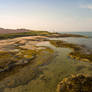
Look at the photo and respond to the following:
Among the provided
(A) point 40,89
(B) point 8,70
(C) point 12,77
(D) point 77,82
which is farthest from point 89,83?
(B) point 8,70

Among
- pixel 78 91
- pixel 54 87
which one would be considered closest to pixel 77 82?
pixel 78 91

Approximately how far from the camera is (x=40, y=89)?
8.23 m

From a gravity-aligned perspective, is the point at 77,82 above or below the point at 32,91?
above

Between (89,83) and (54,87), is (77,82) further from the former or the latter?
(54,87)

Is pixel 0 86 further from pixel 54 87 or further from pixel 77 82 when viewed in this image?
pixel 77 82

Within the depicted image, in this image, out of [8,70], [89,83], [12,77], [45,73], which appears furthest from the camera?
[8,70]

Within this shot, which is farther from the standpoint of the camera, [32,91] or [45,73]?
[45,73]

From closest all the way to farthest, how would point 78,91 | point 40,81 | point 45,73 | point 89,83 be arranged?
point 78,91 → point 89,83 → point 40,81 → point 45,73

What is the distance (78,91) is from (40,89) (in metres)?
4.09

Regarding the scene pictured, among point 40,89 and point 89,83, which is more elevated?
point 89,83

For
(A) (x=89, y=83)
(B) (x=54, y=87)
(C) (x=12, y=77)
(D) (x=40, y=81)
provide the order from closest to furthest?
1. (A) (x=89, y=83)
2. (B) (x=54, y=87)
3. (D) (x=40, y=81)
4. (C) (x=12, y=77)

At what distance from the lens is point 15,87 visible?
28.0 ft

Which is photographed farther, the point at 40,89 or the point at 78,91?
the point at 40,89

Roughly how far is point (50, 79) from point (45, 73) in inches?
64.1
